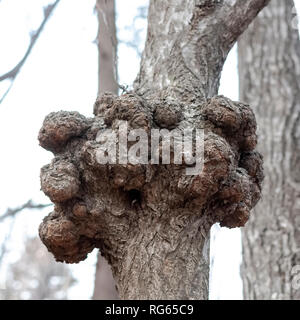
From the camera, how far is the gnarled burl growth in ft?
5.63

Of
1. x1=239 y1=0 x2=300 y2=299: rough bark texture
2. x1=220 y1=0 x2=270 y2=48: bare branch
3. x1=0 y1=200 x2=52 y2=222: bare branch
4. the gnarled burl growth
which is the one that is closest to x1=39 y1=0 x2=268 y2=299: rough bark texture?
the gnarled burl growth

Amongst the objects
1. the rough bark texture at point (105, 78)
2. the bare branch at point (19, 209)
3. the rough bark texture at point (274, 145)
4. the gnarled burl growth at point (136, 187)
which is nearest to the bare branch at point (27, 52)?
the gnarled burl growth at point (136, 187)

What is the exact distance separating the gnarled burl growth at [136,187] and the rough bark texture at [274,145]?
244 cm

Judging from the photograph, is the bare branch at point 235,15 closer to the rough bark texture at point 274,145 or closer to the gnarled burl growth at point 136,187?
the gnarled burl growth at point 136,187

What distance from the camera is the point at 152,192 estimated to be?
5.80 ft

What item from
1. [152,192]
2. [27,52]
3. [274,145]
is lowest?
[152,192]

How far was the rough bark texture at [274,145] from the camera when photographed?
165 inches

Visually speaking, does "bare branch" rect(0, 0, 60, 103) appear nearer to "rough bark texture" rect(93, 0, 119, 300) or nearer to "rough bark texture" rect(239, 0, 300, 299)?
"rough bark texture" rect(93, 0, 119, 300)

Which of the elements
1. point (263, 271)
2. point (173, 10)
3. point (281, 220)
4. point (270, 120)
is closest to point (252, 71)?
point (270, 120)

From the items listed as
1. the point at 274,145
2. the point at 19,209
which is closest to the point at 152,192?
the point at 19,209

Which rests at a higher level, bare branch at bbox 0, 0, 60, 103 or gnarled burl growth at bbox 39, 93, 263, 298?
bare branch at bbox 0, 0, 60, 103

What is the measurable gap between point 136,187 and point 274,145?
9.93ft

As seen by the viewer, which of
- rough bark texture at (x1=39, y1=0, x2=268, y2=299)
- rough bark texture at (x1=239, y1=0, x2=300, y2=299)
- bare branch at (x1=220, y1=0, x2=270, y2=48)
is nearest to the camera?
rough bark texture at (x1=39, y1=0, x2=268, y2=299)

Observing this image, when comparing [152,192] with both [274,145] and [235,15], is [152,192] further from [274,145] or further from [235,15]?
[274,145]
